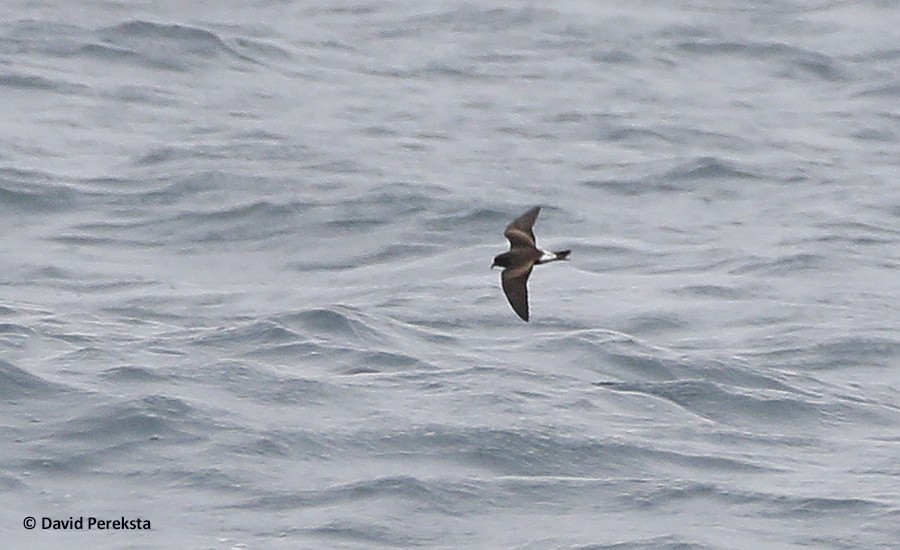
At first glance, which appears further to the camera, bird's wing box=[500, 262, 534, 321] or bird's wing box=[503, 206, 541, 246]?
bird's wing box=[503, 206, 541, 246]

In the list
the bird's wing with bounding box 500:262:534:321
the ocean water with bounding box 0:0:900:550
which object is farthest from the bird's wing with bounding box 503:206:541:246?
the ocean water with bounding box 0:0:900:550

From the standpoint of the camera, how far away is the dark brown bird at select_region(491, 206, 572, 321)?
39.1 feet

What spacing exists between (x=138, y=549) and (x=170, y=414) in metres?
2.01

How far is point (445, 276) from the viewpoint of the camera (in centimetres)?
1716

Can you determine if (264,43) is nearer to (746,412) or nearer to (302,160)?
(302,160)

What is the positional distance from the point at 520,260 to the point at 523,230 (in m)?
0.29

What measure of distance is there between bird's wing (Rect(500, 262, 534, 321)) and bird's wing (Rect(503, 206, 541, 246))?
0.22 m

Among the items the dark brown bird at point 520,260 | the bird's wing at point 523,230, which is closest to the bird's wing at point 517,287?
the dark brown bird at point 520,260

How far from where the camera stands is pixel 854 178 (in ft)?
68.8

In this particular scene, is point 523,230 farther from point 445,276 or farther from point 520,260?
point 445,276

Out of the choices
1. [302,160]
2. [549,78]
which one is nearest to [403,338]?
[302,160]

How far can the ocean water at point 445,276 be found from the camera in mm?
12570

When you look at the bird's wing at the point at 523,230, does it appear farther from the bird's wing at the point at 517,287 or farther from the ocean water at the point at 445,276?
the ocean water at the point at 445,276

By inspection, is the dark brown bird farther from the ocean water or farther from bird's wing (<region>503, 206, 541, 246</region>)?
the ocean water
